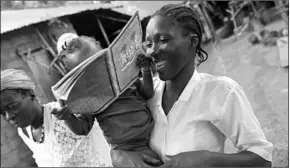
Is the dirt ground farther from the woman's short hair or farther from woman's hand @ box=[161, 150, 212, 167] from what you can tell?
the woman's short hair

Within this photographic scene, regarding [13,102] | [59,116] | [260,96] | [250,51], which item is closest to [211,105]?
[59,116]

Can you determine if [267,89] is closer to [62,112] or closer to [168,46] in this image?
[168,46]

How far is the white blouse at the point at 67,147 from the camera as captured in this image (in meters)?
1.79

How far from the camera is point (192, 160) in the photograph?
2.95 ft

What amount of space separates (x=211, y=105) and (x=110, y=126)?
54 cm

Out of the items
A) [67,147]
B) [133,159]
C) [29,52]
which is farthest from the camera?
[29,52]

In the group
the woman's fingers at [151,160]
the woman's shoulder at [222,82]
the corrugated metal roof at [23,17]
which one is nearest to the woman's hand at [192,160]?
the woman's fingers at [151,160]

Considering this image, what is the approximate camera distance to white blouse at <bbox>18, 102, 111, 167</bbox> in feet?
5.88

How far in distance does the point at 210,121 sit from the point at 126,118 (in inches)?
17.2

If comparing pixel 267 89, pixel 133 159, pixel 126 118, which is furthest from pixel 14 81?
pixel 267 89

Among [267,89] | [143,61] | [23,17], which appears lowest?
[267,89]

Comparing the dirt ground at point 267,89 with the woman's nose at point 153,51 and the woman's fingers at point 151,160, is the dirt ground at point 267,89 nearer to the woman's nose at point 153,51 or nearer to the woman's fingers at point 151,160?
the woman's fingers at point 151,160

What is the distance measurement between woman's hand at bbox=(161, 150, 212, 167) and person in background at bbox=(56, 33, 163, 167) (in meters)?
0.18

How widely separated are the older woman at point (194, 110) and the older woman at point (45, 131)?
3.07 feet
